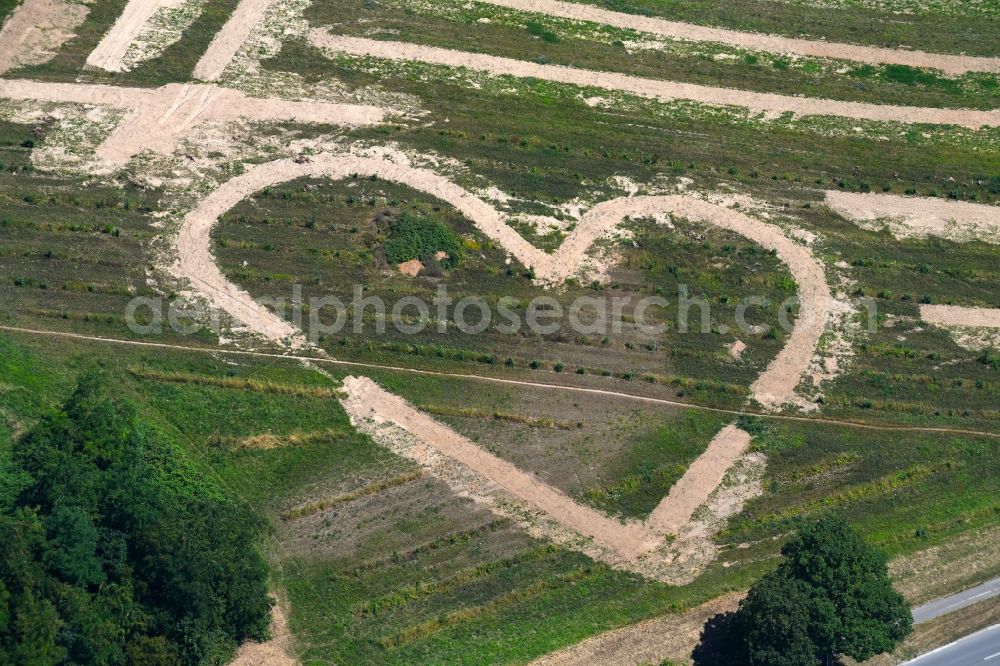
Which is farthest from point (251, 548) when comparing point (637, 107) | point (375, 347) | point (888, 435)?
point (637, 107)

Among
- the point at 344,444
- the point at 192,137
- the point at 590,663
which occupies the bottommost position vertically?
the point at 590,663

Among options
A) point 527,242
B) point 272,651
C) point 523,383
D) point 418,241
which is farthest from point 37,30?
point 272,651

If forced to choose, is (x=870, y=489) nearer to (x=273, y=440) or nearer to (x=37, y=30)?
(x=273, y=440)

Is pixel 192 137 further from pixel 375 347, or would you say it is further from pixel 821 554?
pixel 821 554

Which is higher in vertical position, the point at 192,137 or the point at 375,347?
the point at 192,137

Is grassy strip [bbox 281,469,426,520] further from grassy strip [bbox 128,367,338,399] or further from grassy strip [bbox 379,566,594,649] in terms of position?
grassy strip [bbox 379,566,594,649]
